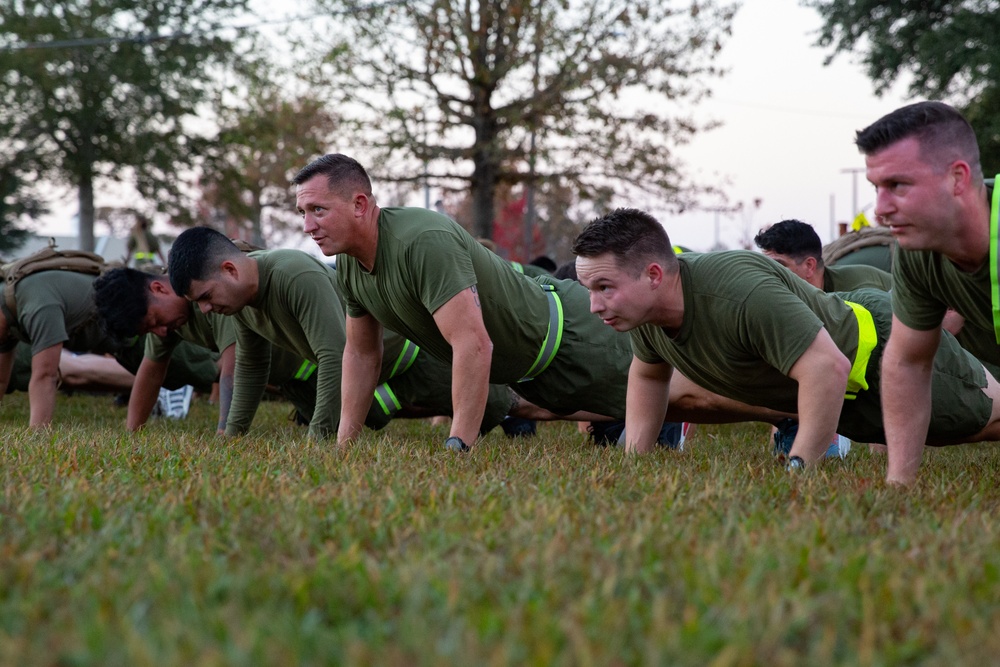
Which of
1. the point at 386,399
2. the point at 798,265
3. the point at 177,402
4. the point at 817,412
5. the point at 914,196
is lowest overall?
the point at 177,402

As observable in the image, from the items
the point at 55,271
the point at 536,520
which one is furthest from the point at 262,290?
the point at 536,520

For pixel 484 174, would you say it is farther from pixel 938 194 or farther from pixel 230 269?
pixel 938 194

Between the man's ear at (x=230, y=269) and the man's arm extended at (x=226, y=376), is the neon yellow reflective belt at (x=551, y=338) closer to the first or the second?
the man's ear at (x=230, y=269)

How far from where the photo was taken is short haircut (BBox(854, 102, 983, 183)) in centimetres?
367

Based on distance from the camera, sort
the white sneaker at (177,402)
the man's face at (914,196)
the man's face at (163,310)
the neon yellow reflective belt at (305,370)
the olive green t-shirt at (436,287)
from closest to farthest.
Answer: the man's face at (914,196), the olive green t-shirt at (436,287), the man's face at (163,310), the neon yellow reflective belt at (305,370), the white sneaker at (177,402)

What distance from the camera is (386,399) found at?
7.89m

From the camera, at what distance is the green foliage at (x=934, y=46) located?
1858 centimetres

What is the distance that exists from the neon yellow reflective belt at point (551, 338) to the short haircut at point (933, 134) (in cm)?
318

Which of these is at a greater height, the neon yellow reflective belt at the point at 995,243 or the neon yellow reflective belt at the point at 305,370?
the neon yellow reflective belt at the point at 995,243

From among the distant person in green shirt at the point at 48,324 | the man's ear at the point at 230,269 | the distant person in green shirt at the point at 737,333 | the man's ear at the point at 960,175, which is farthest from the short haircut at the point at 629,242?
the distant person in green shirt at the point at 48,324

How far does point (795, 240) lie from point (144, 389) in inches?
188

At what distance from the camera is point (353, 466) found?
4590 millimetres

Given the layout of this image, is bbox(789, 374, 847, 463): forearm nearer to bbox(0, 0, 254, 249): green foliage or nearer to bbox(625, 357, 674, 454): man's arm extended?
bbox(625, 357, 674, 454): man's arm extended

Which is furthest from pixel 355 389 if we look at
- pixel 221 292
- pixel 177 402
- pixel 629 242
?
pixel 177 402
